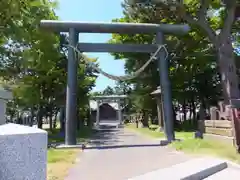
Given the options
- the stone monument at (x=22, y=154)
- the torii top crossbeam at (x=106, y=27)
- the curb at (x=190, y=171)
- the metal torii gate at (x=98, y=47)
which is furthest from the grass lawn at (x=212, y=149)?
the stone monument at (x=22, y=154)

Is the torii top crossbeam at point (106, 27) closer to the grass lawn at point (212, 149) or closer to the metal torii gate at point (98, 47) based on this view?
the metal torii gate at point (98, 47)

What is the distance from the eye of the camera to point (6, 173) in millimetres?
2059

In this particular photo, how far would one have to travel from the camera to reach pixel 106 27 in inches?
495

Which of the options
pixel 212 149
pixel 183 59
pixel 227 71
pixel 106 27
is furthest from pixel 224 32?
pixel 212 149

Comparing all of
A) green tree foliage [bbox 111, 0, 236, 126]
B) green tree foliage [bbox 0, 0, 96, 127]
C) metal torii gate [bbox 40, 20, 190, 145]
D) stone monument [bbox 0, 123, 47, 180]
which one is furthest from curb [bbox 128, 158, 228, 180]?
green tree foliage [bbox 111, 0, 236, 126]

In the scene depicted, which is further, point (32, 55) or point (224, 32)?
point (224, 32)

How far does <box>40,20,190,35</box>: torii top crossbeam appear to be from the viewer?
12344 millimetres

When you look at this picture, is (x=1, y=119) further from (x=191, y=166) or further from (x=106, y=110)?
(x=106, y=110)

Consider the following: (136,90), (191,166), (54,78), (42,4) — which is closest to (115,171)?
(191,166)

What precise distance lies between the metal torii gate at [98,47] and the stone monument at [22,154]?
387 inches

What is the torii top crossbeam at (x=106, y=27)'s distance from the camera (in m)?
12.3

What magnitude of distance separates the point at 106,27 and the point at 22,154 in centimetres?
1089

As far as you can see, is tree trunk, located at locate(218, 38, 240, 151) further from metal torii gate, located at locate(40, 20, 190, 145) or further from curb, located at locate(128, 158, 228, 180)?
curb, located at locate(128, 158, 228, 180)

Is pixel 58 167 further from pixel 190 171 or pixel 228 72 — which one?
pixel 228 72
